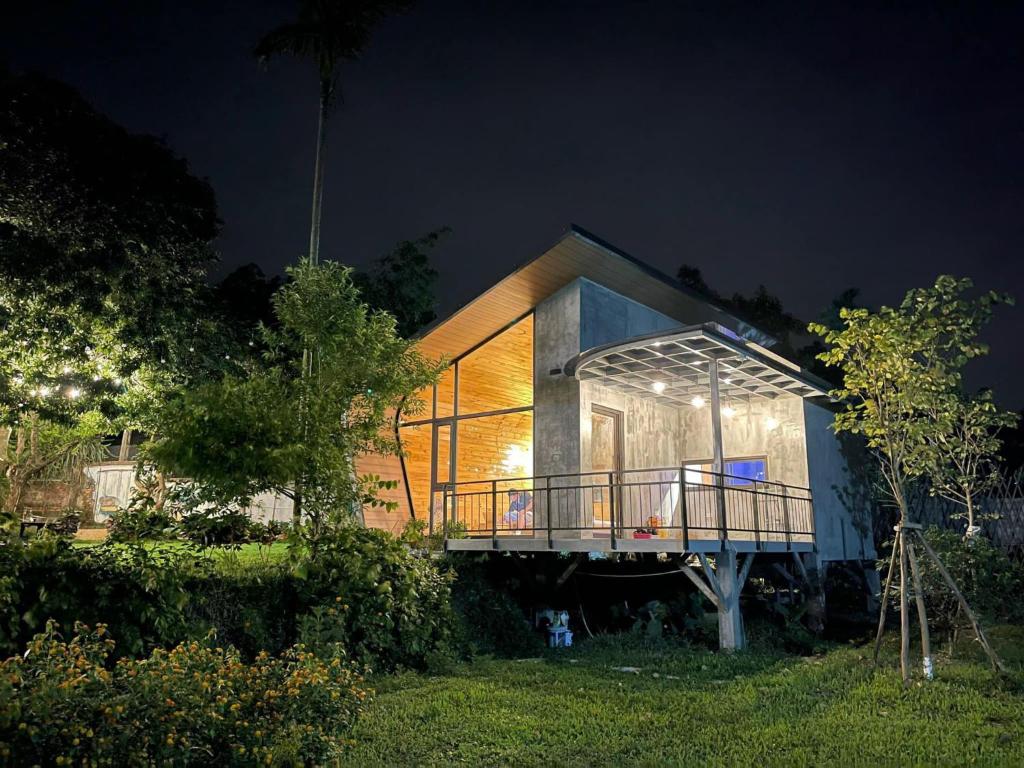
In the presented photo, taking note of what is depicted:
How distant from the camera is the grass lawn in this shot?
531cm

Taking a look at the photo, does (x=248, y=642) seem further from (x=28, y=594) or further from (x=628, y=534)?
(x=628, y=534)

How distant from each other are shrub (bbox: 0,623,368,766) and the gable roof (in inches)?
338

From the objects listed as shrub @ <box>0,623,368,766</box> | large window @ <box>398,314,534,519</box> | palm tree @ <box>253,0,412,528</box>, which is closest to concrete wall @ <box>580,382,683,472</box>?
large window @ <box>398,314,534,519</box>

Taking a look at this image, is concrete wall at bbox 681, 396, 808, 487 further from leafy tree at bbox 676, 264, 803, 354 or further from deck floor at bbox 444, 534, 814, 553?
leafy tree at bbox 676, 264, 803, 354

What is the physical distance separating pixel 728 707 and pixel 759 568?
7.13m

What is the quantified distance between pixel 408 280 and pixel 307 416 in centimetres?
1612

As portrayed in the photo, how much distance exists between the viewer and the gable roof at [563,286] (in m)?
12.4

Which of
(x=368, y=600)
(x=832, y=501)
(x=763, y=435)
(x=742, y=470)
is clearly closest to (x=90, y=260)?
(x=368, y=600)

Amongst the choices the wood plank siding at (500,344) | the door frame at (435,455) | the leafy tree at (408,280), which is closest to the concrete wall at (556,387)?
the wood plank siding at (500,344)

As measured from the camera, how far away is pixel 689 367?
12.3 m

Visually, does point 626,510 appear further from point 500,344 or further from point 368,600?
point 368,600

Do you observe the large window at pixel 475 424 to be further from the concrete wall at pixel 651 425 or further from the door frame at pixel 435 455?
the concrete wall at pixel 651 425

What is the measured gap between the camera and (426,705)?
6840 millimetres

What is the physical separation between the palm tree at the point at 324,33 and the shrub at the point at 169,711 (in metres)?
11.5
